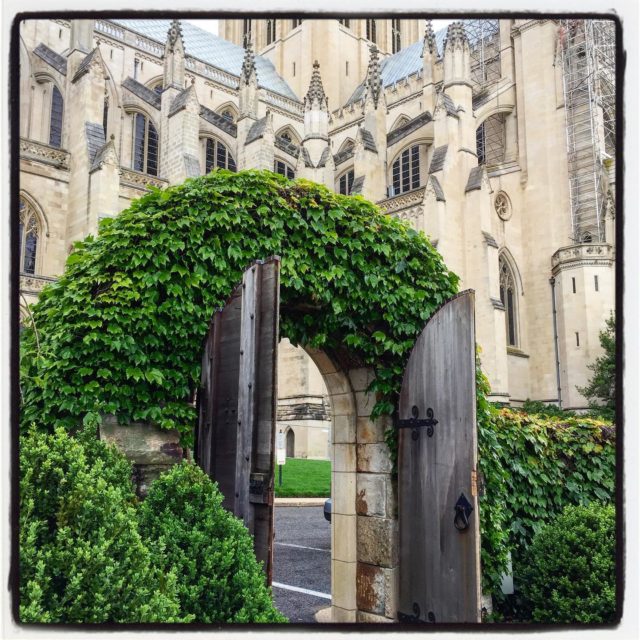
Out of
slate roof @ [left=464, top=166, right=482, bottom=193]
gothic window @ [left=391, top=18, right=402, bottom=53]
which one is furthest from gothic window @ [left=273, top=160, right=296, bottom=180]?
gothic window @ [left=391, top=18, right=402, bottom=53]

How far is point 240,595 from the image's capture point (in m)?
3.07

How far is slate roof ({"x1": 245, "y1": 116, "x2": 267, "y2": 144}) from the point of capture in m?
25.6

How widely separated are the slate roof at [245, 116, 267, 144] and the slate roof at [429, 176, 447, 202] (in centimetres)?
694

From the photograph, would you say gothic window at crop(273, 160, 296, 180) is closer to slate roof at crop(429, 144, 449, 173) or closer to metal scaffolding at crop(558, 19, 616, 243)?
slate roof at crop(429, 144, 449, 173)

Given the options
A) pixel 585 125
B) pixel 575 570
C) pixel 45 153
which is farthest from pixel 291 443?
pixel 575 570

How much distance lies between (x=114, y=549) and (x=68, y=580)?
8.5 inches

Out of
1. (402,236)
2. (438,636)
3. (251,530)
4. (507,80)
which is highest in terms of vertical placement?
(507,80)

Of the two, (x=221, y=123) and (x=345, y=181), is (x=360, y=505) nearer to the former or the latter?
(x=221, y=123)

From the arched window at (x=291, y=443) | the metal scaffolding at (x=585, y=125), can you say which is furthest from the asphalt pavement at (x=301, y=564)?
the metal scaffolding at (x=585, y=125)

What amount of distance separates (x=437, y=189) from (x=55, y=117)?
15.0 meters

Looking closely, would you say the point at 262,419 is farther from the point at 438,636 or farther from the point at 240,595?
the point at 438,636

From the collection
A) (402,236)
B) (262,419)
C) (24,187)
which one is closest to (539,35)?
(24,187)

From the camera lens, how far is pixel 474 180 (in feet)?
80.8

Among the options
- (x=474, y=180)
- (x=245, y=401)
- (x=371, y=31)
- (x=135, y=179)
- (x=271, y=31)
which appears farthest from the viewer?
(x=271, y=31)
